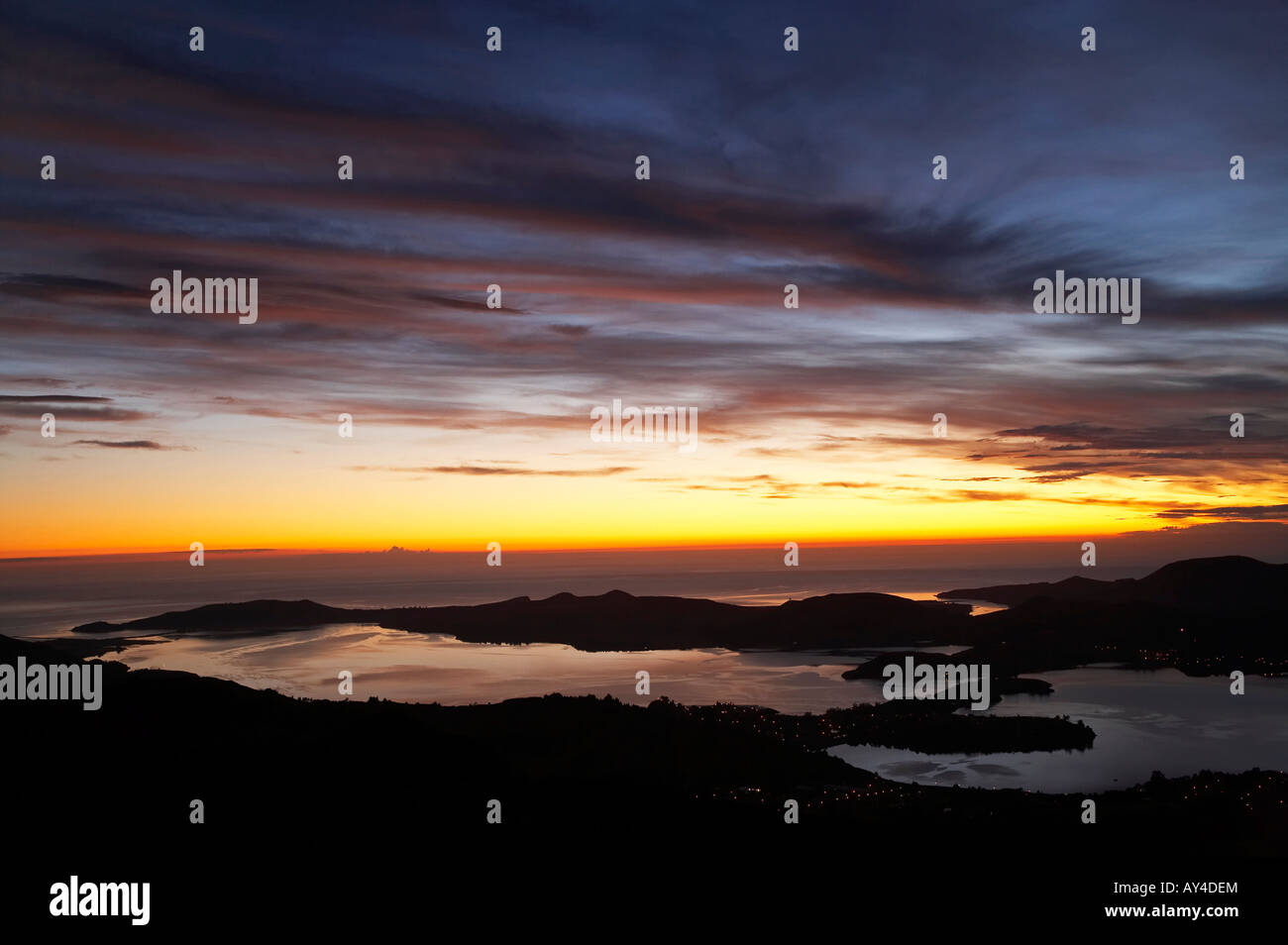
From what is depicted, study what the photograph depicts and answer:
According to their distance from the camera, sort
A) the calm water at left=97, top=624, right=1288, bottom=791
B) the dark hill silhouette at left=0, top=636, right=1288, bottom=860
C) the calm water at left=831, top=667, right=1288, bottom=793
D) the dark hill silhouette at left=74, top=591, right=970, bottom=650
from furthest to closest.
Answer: the dark hill silhouette at left=74, top=591, right=970, bottom=650
the calm water at left=97, top=624, right=1288, bottom=791
the calm water at left=831, top=667, right=1288, bottom=793
the dark hill silhouette at left=0, top=636, right=1288, bottom=860

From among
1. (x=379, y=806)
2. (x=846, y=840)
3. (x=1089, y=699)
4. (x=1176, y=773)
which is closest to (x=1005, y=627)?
(x=1089, y=699)

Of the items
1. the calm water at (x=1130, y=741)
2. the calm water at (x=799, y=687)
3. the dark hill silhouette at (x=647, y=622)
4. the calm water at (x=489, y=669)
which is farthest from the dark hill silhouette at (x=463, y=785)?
the dark hill silhouette at (x=647, y=622)

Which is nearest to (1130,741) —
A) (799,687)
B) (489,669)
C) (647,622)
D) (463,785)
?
(799,687)

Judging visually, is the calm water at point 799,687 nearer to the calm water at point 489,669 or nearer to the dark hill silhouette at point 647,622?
the calm water at point 489,669

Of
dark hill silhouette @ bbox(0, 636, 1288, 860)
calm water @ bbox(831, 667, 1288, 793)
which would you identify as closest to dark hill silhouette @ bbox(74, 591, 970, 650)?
calm water @ bbox(831, 667, 1288, 793)

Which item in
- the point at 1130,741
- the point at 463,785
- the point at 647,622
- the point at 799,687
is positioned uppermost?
the point at 463,785

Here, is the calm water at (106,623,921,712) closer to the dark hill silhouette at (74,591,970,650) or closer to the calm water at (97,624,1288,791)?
the calm water at (97,624,1288,791)

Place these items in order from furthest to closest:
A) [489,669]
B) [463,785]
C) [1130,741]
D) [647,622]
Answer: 1. [647,622]
2. [489,669]
3. [1130,741]
4. [463,785]

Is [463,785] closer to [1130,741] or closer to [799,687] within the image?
[1130,741]

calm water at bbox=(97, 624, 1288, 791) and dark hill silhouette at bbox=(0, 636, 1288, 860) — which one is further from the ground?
dark hill silhouette at bbox=(0, 636, 1288, 860)

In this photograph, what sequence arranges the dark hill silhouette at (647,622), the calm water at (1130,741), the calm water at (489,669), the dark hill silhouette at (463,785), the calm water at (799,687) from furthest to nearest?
1. the dark hill silhouette at (647,622)
2. the calm water at (489,669)
3. the calm water at (799,687)
4. the calm water at (1130,741)
5. the dark hill silhouette at (463,785)

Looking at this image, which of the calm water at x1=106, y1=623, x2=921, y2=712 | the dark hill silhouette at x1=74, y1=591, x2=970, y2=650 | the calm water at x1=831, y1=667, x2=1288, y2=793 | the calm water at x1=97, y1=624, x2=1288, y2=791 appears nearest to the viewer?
the calm water at x1=831, y1=667, x2=1288, y2=793
